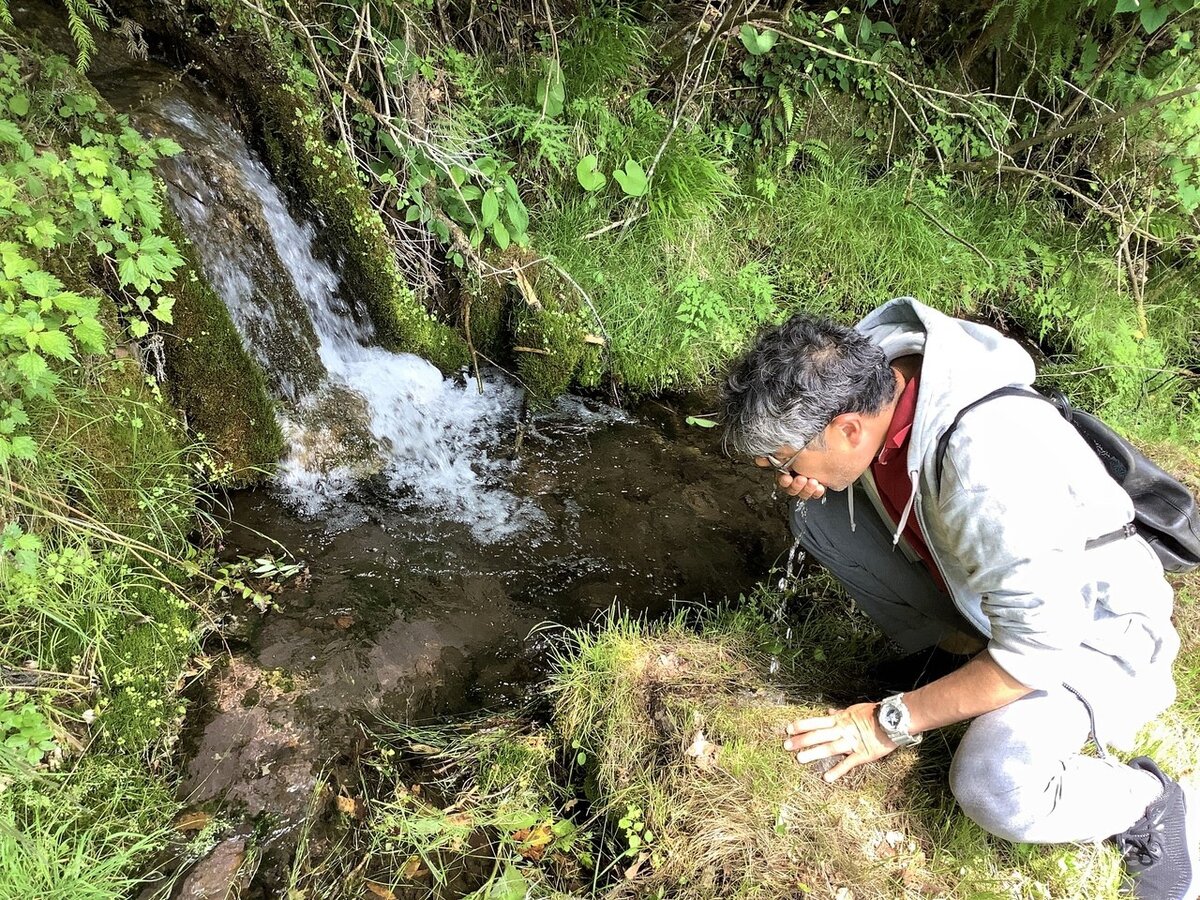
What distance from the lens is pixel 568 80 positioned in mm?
4465

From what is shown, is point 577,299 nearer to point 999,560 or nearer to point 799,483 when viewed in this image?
point 799,483

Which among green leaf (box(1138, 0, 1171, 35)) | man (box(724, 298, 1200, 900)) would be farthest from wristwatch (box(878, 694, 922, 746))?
green leaf (box(1138, 0, 1171, 35))

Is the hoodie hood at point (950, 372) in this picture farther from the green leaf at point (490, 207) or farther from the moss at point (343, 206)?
the moss at point (343, 206)

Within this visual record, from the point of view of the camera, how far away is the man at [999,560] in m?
1.73

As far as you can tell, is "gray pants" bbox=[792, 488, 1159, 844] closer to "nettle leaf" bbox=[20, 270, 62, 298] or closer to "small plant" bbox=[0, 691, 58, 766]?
"small plant" bbox=[0, 691, 58, 766]

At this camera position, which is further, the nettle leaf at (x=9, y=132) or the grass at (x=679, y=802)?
the nettle leaf at (x=9, y=132)

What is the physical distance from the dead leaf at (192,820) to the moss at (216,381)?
1.50 m

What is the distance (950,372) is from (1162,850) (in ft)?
5.79

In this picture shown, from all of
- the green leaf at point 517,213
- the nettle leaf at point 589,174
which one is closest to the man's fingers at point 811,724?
the green leaf at point 517,213

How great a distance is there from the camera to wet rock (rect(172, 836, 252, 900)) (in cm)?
215

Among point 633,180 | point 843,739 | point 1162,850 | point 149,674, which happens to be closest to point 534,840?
point 843,739

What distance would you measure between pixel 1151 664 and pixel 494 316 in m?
3.54

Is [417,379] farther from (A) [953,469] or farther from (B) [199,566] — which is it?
(A) [953,469]

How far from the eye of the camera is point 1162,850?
2.15 metres
